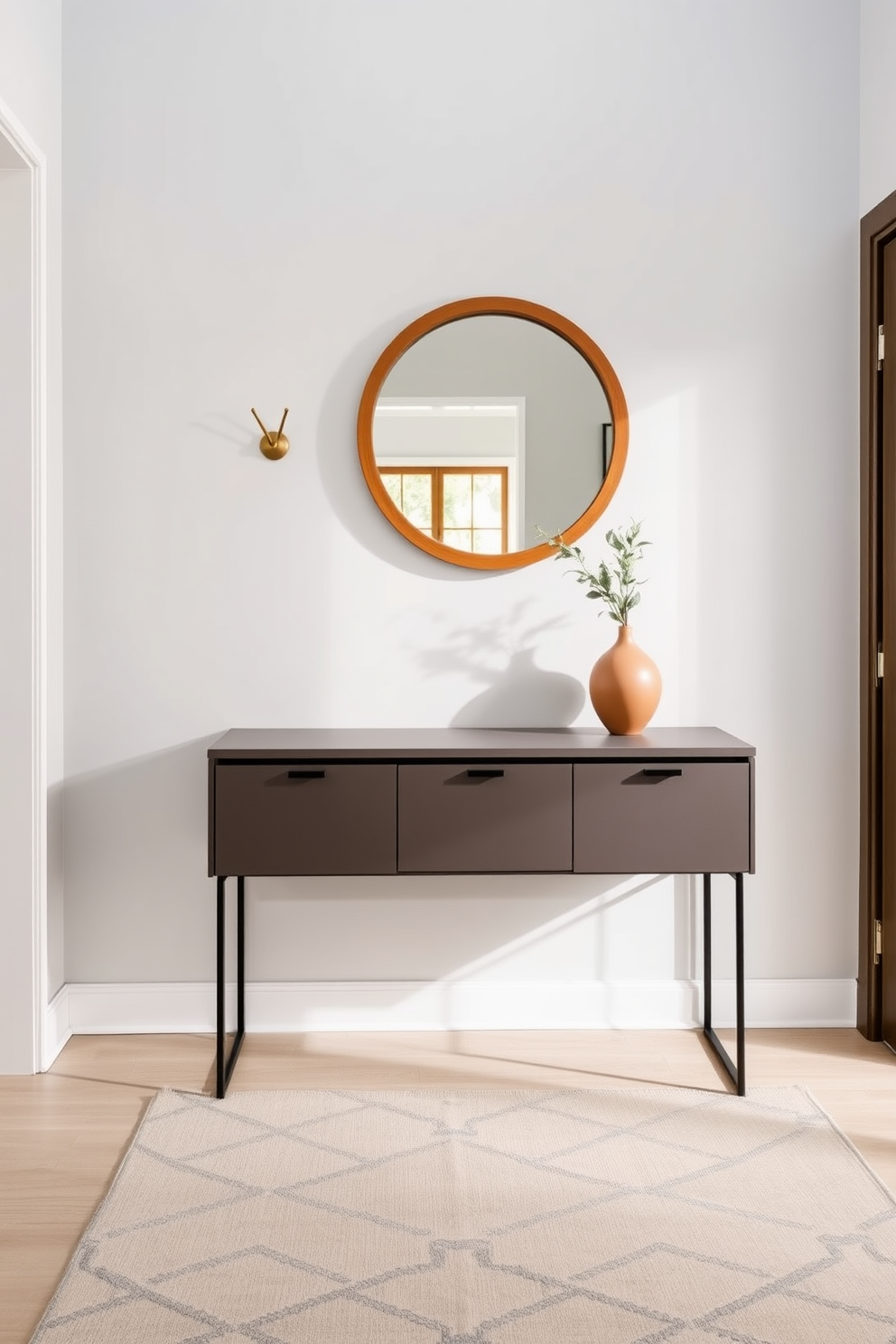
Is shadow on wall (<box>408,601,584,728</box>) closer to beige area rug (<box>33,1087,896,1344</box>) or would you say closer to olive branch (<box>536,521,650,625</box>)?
olive branch (<box>536,521,650,625</box>)

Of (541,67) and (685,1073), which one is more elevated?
(541,67)

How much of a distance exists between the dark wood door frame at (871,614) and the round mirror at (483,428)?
0.64 meters

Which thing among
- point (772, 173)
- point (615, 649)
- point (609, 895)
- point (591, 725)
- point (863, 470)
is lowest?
point (609, 895)

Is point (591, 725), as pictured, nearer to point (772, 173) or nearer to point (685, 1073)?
point (685, 1073)

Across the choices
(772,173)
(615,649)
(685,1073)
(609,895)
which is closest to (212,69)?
(772,173)

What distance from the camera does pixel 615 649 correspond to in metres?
2.69

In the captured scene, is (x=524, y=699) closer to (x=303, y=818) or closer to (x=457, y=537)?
(x=457, y=537)

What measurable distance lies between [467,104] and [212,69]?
26.4 inches

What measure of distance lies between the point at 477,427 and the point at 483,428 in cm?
2

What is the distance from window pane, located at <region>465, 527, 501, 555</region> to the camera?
112 inches

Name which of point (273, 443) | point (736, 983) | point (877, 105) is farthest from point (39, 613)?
point (877, 105)

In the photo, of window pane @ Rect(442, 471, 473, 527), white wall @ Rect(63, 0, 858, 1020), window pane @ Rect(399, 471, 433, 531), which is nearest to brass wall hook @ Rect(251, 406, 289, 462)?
white wall @ Rect(63, 0, 858, 1020)

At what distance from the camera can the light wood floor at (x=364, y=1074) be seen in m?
2.17

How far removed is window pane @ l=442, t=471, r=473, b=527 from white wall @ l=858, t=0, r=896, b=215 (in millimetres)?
1270
